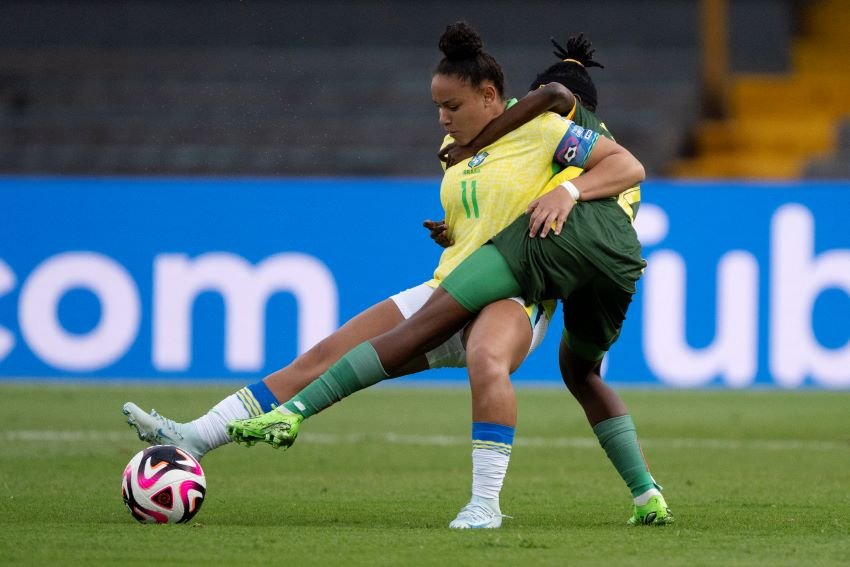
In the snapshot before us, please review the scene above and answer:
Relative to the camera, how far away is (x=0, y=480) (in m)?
6.53

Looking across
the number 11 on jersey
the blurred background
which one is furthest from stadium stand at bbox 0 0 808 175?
the number 11 on jersey

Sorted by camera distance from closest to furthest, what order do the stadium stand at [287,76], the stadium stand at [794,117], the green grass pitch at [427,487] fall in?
the green grass pitch at [427,487] → the stadium stand at [287,76] → the stadium stand at [794,117]

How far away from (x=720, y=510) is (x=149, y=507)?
86.4 inches

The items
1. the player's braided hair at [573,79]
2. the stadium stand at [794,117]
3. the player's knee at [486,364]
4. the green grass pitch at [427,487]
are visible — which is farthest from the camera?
the stadium stand at [794,117]

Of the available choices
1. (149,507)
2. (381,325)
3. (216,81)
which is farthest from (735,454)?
(216,81)

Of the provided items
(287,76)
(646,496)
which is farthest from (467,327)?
(287,76)

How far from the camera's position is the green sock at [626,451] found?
17.7 ft

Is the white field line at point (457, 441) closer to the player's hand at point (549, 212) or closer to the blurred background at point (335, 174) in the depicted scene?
the blurred background at point (335, 174)

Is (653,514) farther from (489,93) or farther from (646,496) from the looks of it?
(489,93)

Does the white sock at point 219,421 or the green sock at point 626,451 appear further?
the green sock at point 626,451

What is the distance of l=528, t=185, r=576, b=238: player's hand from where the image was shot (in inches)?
197

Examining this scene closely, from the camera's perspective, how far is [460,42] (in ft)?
16.7

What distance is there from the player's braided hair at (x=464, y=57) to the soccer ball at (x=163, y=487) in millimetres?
1605

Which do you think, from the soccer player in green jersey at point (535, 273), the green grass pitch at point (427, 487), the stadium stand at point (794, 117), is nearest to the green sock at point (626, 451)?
the green grass pitch at point (427, 487)
